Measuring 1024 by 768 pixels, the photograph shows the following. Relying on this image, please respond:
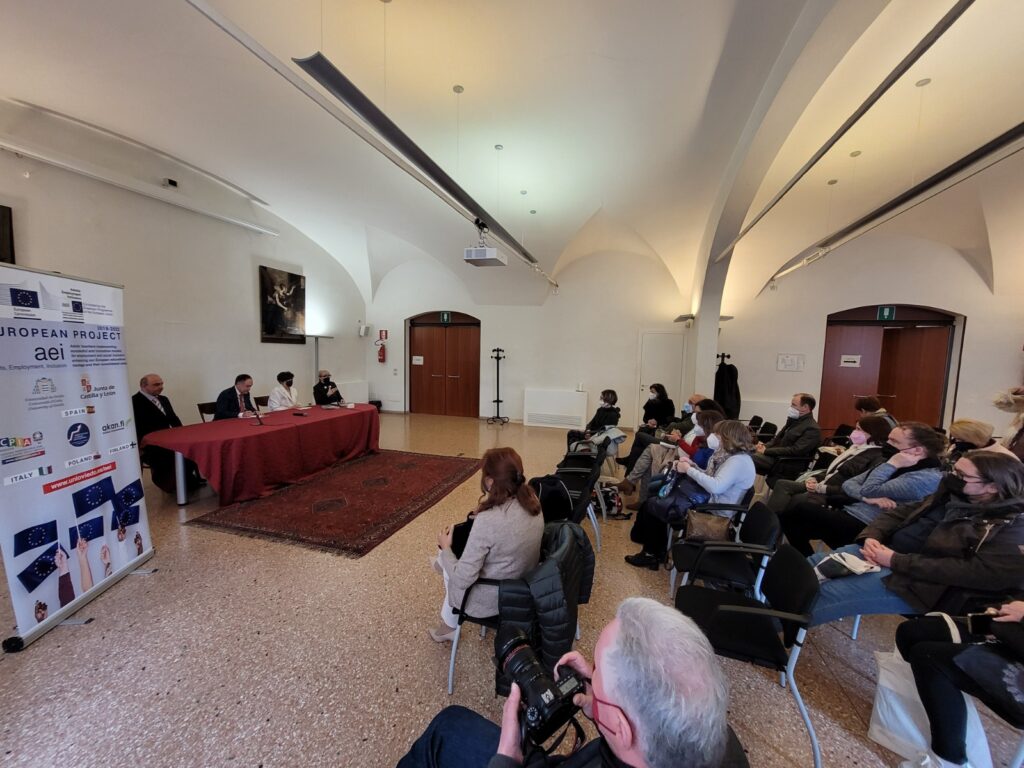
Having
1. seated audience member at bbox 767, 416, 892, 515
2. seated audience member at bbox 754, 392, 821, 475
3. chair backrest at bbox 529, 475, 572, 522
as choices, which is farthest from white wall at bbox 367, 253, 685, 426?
chair backrest at bbox 529, 475, 572, 522

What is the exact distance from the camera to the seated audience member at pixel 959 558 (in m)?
1.53

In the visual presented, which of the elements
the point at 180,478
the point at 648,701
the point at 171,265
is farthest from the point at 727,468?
the point at 171,265

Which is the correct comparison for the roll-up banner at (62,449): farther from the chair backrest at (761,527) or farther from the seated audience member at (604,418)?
the seated audience member at (604,418)

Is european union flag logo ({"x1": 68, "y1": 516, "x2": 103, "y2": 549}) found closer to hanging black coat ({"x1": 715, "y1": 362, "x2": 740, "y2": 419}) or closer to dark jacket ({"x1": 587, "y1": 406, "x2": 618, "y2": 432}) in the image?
dark jacket ({"x1": 587, "y1": 406, "x2": 618, "y2": 432})

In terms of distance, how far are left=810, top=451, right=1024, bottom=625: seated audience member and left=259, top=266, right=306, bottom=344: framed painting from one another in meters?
7.85

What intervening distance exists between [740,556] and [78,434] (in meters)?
3.93

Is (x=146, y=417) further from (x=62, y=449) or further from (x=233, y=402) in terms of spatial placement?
(x=62, y=449)

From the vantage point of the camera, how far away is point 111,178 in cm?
451

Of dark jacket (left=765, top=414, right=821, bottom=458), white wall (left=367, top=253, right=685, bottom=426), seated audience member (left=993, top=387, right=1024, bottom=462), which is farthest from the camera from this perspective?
white wall (left=367, top=253, right=685, bottom=426)

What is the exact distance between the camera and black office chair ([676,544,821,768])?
1.47 metres

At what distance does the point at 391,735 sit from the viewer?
1.58m

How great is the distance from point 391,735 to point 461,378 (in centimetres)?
803

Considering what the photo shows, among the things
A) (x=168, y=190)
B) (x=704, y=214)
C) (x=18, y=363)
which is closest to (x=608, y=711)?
(x=18, y=363)

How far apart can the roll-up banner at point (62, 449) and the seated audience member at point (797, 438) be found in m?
5.27
